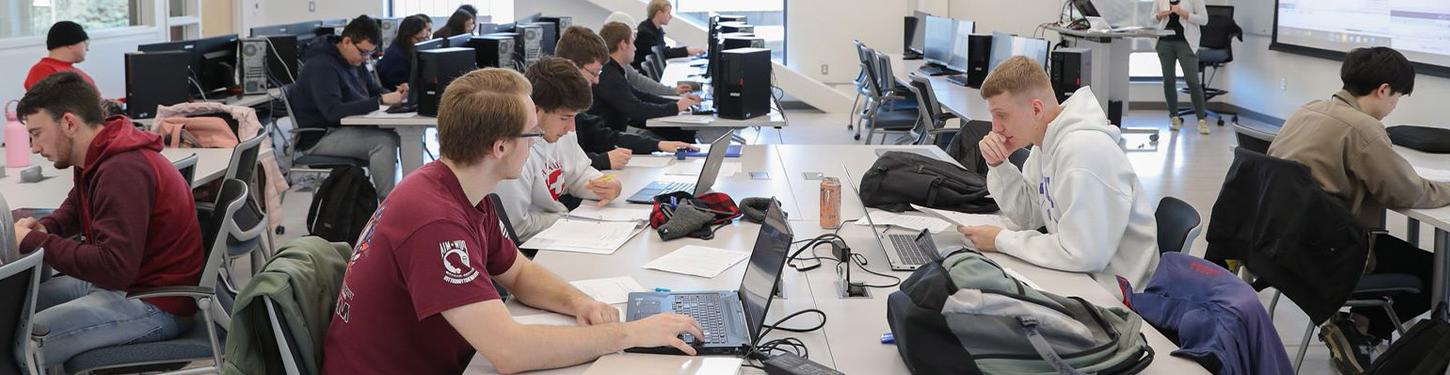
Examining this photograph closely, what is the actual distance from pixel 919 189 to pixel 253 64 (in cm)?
508

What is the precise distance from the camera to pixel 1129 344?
2.07 m

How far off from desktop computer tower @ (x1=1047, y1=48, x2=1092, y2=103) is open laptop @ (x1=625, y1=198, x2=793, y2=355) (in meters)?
4.82

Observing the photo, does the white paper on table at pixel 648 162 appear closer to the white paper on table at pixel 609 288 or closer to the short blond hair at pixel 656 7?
the white paper on table at pixel 609 288

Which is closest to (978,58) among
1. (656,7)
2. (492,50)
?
(656,7)

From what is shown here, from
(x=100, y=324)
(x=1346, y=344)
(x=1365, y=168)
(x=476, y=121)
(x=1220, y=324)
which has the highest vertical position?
(x=476, y=121)

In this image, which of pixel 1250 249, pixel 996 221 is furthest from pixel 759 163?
pixel 1250 249

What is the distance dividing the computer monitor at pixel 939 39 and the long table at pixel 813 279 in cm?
502

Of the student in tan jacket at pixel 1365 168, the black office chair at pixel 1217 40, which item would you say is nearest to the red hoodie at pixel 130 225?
the student in tan jacket at pixel 1365 168

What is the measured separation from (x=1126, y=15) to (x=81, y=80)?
7025 millimetres

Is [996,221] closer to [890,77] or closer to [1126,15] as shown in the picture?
[890,77]

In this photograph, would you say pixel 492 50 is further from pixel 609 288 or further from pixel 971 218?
pixel 609 288

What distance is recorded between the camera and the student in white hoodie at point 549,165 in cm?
334

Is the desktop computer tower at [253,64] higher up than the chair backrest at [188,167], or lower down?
higher up

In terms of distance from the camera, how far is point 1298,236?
353 centimetres
